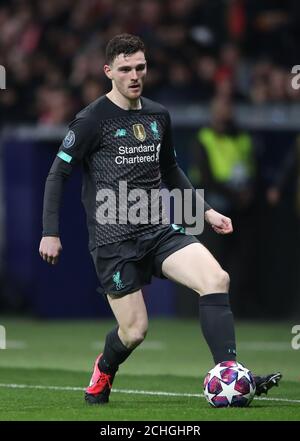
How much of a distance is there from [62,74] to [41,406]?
37.0ft

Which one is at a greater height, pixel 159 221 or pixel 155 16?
pixel 155 16

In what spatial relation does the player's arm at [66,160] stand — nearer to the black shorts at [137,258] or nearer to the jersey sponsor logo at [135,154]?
the jersey sponsor logo at [135,154]

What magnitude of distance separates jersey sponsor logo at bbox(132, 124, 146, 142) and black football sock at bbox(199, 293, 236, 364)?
1.15 meters

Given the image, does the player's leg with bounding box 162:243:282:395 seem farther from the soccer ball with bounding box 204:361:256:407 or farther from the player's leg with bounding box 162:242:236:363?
the soccer ball with bounding box 204:361:256:407

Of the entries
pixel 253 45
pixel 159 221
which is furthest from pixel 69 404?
pixel 253 45

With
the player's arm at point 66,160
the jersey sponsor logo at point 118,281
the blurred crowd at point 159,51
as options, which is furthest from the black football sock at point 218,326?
the blurred crowd at point 159,51

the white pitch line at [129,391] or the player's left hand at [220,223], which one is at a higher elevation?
the player's left hand at [220,223]

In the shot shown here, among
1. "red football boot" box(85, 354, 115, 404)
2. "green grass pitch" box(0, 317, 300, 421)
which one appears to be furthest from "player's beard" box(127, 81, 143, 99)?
"green grass pitch" box(0, 317, 300, 421)

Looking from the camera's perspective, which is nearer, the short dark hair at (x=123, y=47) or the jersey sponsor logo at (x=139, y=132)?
the short dark hair at (x=123, y=47)

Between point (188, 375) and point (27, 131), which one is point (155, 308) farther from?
point (188, 375)

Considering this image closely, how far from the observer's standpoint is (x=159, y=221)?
8.95 metres

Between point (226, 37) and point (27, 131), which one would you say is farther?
point (226, 37)

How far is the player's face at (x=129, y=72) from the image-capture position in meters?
8.79

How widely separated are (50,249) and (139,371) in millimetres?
3219
